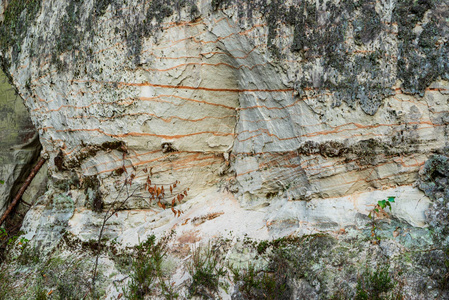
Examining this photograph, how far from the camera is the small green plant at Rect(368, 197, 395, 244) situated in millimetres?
3906

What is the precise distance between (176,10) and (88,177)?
2850 mm

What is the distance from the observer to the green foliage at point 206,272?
4129 millimetres

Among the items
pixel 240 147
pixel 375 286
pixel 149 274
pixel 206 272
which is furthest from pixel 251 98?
pixel 375 286

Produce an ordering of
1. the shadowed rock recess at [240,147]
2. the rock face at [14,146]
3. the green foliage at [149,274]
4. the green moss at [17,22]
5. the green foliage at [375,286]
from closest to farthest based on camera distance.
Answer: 1. the green foliage at [375,286]
2. the shadowed rock recess at [240,147]
3. the green foliage at [149,274]
4. the green moss at [17,22]
5. the rock face at [14,146]

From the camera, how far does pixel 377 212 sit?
4082mm

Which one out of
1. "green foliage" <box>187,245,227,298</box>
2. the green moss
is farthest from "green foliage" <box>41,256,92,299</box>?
the green moss

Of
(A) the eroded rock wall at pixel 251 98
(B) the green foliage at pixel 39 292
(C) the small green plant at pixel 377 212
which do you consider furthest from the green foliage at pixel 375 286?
(B) the green foliage at pixel 39 292

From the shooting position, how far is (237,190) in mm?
5266

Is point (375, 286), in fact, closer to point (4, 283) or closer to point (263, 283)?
point (263, 283)

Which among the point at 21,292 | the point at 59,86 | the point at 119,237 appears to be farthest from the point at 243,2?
the point at 21,292

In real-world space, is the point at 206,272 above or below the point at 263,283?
below

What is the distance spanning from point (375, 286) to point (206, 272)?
1.75 meters

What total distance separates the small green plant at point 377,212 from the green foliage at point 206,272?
5.35 ft

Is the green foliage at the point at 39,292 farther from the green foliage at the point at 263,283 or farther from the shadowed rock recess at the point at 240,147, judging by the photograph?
the green foliage at the point at 263,283
